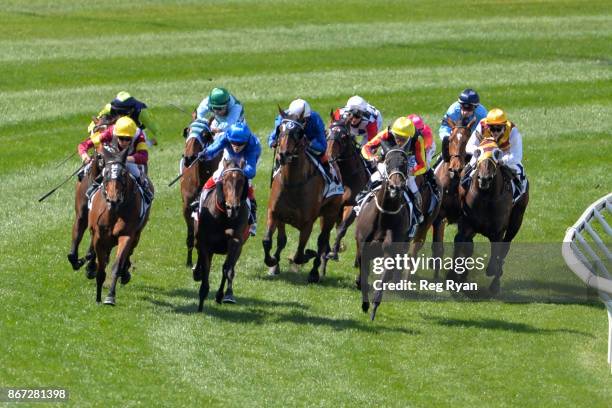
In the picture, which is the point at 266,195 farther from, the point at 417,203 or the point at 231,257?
the point at 231,257

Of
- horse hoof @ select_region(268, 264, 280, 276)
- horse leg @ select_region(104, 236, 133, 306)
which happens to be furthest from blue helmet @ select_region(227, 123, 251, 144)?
Result: horse hoof @ select_region(268, 264, 280, 276)

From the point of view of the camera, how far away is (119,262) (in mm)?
18750

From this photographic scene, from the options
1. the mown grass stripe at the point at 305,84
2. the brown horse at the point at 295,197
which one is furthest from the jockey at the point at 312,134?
the mown grass stripe at the point at 305,84

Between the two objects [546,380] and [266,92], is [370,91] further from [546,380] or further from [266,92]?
[546,380]

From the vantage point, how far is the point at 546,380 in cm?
1650

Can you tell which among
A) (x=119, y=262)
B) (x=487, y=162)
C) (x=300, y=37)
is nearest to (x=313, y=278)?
(x=487, y=162)

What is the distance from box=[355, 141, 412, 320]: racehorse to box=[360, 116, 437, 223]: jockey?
177mm

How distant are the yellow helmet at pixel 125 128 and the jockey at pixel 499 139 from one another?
5.11 meters

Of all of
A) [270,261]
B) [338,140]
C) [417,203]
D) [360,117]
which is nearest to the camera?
[417,203]

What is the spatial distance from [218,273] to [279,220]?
1.39 m

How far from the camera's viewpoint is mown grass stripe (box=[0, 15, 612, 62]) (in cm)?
4112

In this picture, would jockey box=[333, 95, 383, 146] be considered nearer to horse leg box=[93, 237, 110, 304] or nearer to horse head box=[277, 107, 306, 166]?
horse head box=[277, 107, 306, 166]

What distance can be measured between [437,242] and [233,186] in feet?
17.0

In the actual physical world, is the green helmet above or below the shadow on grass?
above
